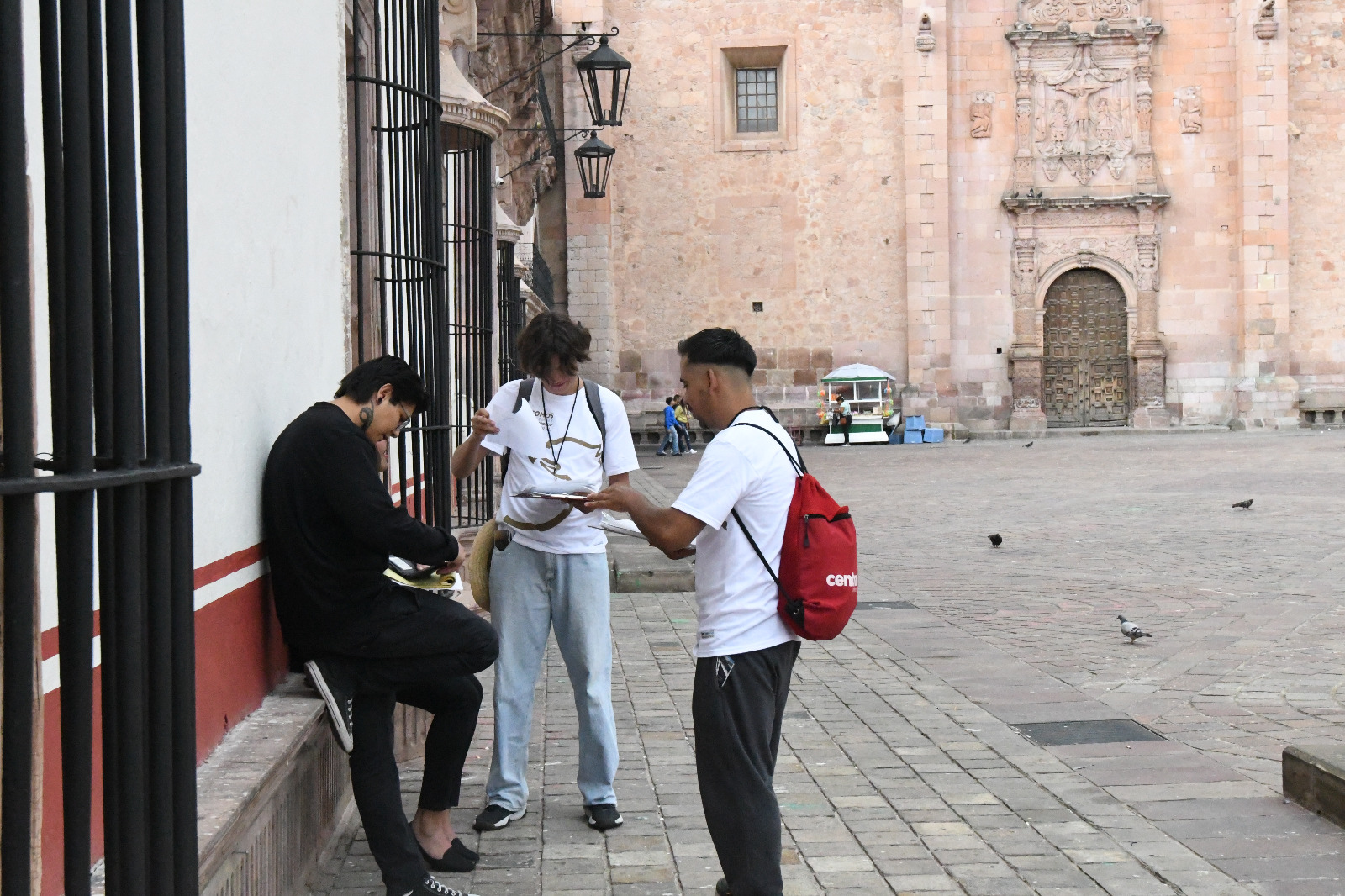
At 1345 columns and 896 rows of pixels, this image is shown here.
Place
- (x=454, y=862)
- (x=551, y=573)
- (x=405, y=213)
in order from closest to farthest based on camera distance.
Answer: (x=454, y=862)
(x=551, y=573)
(x=405, y=213)

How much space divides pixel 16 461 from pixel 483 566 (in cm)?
322

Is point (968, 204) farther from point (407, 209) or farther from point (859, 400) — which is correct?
point (407, 209)

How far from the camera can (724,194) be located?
3438 cm

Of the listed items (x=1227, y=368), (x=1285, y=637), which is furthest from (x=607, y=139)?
(x=1285, y=637)

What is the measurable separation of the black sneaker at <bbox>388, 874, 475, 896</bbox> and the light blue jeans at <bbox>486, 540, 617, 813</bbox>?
80cm

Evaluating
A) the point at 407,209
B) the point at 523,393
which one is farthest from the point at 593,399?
the point at 407,209

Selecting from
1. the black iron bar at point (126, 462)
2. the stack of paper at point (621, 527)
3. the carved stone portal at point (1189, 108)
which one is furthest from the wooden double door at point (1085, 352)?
the black iron bar at point (126, 462)

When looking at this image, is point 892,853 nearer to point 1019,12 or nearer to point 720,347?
point 720,347

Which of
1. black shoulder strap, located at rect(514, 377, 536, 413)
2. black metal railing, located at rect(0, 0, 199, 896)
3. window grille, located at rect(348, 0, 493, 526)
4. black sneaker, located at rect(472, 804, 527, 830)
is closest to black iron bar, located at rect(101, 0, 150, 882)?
black metal railing, located at rect(0, 0, 199, 896)

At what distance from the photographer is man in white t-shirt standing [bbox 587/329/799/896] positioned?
3592 millimetres

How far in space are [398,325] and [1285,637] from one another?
16.5 feet

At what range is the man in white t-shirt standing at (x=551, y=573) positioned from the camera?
4.86 m

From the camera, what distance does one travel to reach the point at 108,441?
7.40ft

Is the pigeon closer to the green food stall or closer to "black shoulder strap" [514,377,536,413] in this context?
"black shoulder strap" [514,377,536,413]
